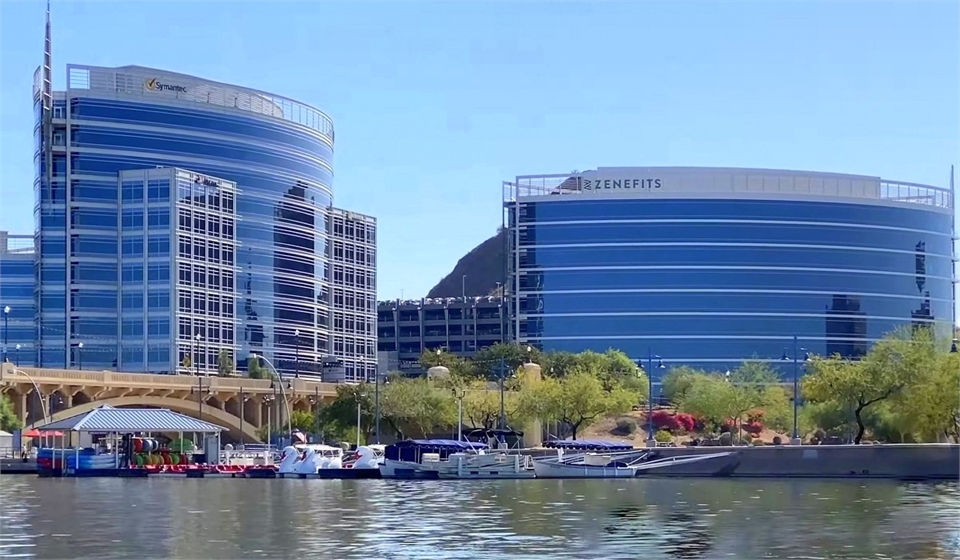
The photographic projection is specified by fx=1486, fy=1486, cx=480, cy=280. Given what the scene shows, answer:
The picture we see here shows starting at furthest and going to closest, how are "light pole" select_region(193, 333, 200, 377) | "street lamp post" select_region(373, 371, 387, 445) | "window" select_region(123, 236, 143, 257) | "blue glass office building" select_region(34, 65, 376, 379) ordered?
1. "light pole" select_region(193, 333, 200, 377)
2. "window" select_region(123, 236, 143, 257)
3. "blue glass office building" select_region(34, 65, 376, 379)
4. "street lamp post" select_region(373, 371, 387, 445)

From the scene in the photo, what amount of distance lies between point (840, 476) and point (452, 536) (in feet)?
163

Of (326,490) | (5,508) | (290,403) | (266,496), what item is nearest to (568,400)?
(290,403)

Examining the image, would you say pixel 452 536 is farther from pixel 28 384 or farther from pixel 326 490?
pixel 28 384

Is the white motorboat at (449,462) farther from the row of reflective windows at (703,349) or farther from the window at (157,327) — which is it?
the row of reflective windows at (703,349)

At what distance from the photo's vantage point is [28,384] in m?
130

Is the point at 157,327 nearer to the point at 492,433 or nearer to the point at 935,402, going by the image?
the point at 492,433

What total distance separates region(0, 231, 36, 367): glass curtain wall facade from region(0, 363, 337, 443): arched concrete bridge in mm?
45052

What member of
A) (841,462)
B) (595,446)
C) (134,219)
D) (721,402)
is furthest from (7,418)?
(841,462)

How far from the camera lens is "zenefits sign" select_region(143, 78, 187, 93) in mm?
195375

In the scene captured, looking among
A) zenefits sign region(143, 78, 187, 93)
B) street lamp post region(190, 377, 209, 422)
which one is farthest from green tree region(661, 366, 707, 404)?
zenefits sign region(143, 78, 187, 93)

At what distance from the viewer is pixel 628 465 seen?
94.2m

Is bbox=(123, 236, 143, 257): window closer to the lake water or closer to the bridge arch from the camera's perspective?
the bridge arch

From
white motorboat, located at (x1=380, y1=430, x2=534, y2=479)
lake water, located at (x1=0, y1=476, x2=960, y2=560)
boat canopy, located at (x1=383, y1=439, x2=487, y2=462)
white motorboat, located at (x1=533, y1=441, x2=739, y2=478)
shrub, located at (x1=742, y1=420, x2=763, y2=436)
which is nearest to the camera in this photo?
lake water, located at (x1=0, y1=476, x2=960, y2=560)

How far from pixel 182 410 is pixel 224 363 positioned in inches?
1868
